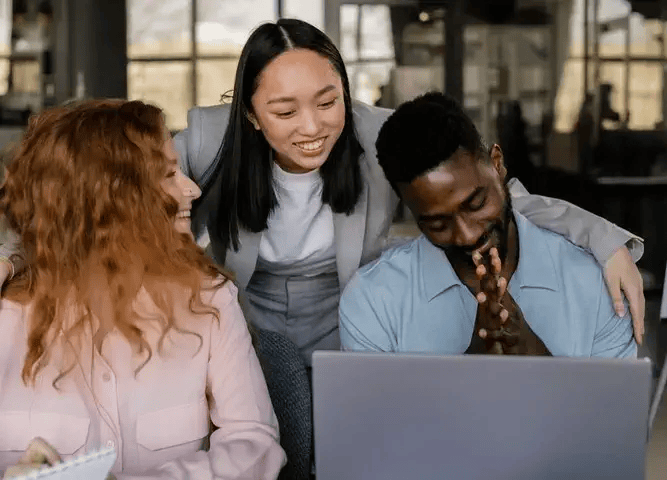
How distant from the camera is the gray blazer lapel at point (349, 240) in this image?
235 cm

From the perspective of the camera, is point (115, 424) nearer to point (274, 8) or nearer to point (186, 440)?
point (186, 440)

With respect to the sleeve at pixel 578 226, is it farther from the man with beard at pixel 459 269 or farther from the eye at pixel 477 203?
the eye at pixel 477 203

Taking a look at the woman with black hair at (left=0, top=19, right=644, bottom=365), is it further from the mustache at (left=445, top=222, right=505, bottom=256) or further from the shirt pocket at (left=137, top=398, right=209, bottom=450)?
the shirt pocket at (left=137, top=398, right=209, bottom=450)

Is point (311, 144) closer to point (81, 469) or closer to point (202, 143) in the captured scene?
point (202, 143)

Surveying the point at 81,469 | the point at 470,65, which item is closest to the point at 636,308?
the point at 81,469

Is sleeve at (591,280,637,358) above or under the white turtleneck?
under

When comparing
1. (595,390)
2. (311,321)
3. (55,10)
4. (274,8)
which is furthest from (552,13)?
(595,390)

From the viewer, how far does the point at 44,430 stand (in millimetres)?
1636

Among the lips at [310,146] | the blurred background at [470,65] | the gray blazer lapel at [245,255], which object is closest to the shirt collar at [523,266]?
the lips at [310,146]

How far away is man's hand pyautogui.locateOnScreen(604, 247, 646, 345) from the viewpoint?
1939 mm

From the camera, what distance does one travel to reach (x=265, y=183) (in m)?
2.33

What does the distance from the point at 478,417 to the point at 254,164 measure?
1.23 metres

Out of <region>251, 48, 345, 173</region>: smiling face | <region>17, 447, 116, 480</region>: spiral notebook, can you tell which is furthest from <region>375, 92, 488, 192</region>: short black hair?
<region>17, 447, 116, 480</region>: spiral notebook

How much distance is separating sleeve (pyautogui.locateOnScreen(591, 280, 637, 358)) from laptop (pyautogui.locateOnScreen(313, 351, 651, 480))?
839 mm
